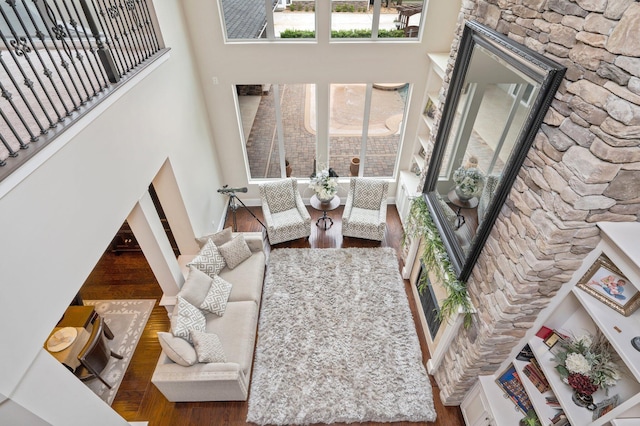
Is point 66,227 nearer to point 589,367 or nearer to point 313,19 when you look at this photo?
point 589,367

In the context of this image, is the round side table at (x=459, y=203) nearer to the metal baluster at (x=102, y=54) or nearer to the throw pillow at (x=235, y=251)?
the throw pillow at (x=235, y=251)

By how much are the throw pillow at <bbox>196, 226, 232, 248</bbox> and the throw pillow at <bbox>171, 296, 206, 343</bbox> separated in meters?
1.02

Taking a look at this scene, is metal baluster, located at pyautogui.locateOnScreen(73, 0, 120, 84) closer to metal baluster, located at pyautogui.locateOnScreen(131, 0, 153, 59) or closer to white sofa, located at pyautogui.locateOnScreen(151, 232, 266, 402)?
metal baluster, located at pyautogui.locateOnScreen(131, 0, 153, 59)

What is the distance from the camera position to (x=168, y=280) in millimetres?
4152

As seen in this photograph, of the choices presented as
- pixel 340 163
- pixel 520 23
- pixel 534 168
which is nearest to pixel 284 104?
pixel 340 163

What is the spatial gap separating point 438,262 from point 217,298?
2785 millimetres

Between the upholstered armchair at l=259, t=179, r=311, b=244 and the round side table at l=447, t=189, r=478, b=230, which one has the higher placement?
the round side table at l=447, t=189, r=478, b=230

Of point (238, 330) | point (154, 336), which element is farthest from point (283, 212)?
point (154, 336)

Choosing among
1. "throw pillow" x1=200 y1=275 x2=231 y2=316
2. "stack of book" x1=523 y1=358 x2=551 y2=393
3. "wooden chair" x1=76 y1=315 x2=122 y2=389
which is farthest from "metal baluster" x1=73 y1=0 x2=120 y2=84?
"stack of book" x1=523 y1=358 x2=551 y2=393

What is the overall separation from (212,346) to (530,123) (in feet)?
11.9

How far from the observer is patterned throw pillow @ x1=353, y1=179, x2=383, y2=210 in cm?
574

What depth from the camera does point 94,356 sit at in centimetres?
368

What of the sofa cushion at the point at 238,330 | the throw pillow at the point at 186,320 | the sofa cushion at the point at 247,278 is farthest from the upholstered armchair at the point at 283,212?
the throw pillow at the point at 186,320

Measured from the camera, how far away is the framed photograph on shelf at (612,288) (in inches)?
82.2
